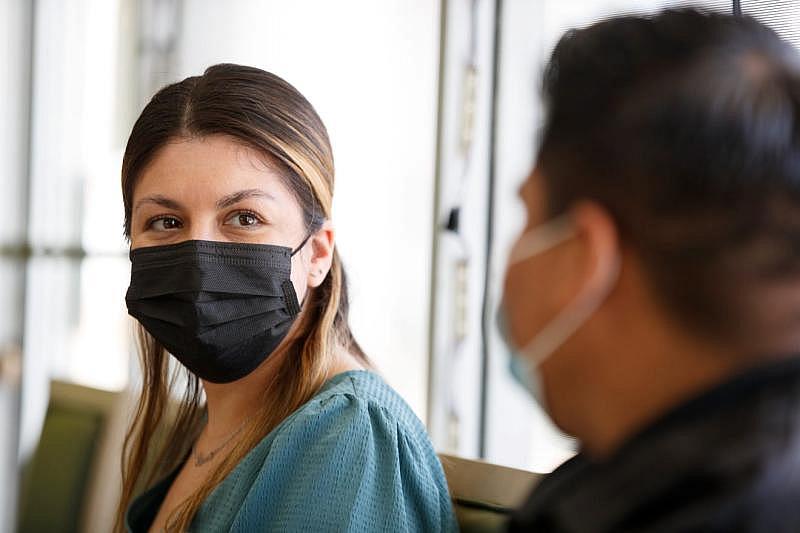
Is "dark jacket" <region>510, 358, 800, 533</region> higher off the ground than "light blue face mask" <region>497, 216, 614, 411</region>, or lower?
lower

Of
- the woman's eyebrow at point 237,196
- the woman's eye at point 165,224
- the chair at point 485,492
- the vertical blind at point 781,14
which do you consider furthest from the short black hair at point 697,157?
the vertical blind at point 781,14

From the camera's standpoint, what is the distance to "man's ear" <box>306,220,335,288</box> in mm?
1490

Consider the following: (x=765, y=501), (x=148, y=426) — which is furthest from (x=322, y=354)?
(x=765, y=501)

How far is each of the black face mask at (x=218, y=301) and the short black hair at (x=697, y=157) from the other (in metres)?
0.80

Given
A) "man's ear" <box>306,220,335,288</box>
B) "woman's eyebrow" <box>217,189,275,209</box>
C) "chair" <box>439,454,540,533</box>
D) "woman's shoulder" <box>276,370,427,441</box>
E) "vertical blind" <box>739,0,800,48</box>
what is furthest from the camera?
"vertical blind" <box>739,0,800,48</box>

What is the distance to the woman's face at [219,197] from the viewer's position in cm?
140

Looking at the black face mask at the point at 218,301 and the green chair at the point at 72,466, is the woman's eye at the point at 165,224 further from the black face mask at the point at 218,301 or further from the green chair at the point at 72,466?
the green chair at the point at 72,466

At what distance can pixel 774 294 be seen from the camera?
0.62m

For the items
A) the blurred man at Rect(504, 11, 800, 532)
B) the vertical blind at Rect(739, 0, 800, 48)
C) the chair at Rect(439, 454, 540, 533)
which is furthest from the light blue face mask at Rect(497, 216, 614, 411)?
the vertical blind at Rect(739, 0, 800, 48)

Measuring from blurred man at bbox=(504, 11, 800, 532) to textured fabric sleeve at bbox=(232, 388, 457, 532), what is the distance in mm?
539

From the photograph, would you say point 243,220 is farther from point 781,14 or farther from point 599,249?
point 781,14

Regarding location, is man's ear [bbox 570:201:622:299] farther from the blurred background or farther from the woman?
the blurred background

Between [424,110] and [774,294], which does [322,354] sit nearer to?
[774,294]

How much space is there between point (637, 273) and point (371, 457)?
26.1 inches
